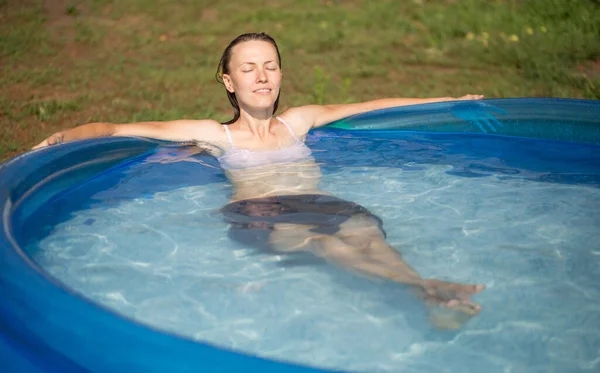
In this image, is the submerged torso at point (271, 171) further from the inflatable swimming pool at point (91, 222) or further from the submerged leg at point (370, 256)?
the submerged leg at point (370, 256)

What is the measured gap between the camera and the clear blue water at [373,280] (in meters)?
2.19

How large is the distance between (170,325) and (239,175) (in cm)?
137

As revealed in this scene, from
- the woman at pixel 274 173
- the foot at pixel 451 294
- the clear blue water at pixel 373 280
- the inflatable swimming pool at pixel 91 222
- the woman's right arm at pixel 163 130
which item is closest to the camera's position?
the inflatable swimming pool at pixel 91 222

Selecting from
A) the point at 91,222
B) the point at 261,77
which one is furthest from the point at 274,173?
the point at 91,222

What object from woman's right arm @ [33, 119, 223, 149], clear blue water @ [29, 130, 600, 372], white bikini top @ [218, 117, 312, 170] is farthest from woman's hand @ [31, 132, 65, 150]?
white bikini top @ [218, 117, 312, 170]

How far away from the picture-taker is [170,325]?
2318 millimetres

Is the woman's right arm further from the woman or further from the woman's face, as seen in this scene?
the woman's face

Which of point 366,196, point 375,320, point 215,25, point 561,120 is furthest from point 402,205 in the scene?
point 215,25

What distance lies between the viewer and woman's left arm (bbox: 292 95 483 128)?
4.11 meters

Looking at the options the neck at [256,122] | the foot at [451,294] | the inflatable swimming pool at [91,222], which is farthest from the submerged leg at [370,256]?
the neck at [256,122]

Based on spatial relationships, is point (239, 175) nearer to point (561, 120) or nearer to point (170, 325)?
point (170, 325)

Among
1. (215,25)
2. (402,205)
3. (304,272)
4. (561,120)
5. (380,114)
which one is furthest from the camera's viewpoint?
(215,25)

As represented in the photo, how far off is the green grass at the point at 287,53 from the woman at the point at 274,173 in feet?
4.70

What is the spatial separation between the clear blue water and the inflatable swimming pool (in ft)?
0.16
